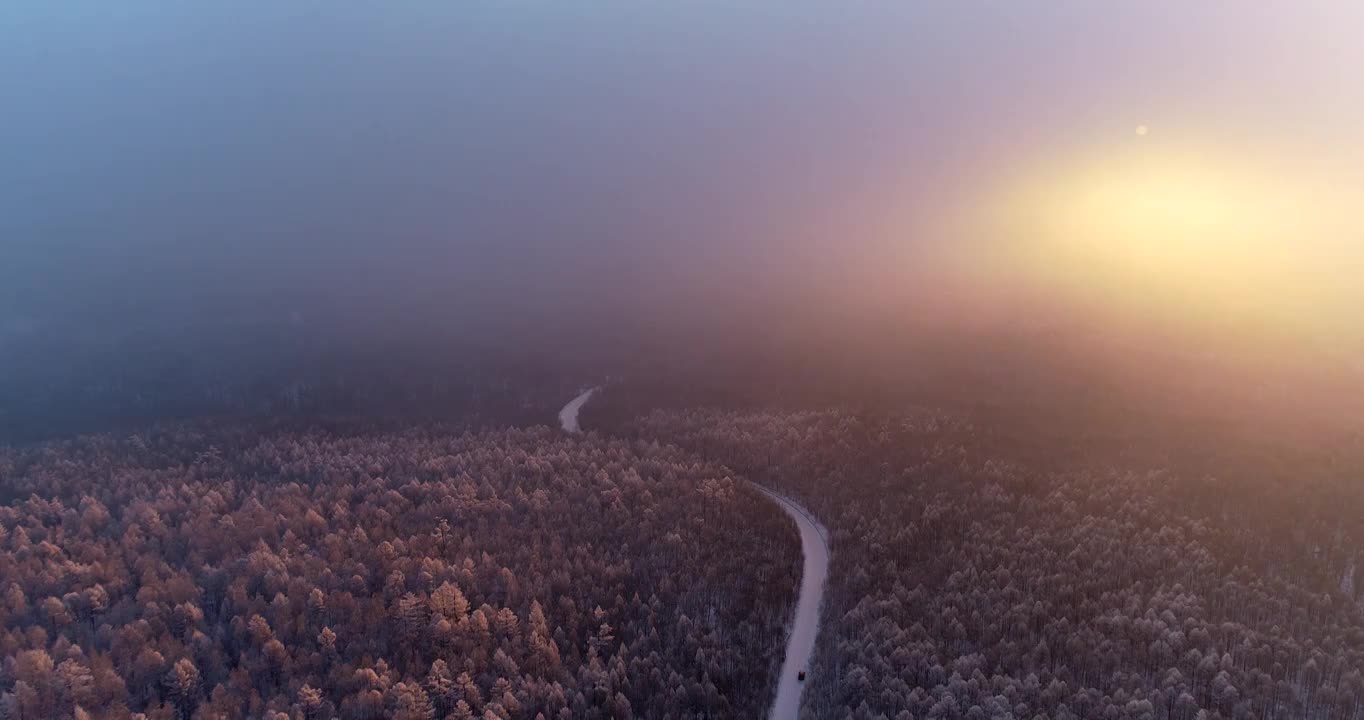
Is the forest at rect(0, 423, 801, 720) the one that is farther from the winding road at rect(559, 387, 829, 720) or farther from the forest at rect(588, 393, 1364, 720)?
the forest at rect(588, 393, 1364, 720)

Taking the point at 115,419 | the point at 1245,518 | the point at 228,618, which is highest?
the point at 1245,518

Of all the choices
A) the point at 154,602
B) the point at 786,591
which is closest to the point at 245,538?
the point at 154,602

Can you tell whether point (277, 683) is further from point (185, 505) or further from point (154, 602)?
point (185, 505)

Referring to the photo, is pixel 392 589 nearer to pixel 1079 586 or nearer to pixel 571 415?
pixel 1079 586

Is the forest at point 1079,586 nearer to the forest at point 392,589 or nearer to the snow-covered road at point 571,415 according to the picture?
the forest at point 392,589

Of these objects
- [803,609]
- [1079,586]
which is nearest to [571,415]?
[803,609]

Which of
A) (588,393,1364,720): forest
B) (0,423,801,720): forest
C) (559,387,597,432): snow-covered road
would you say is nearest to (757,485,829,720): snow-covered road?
(0,423,801,720): forest
